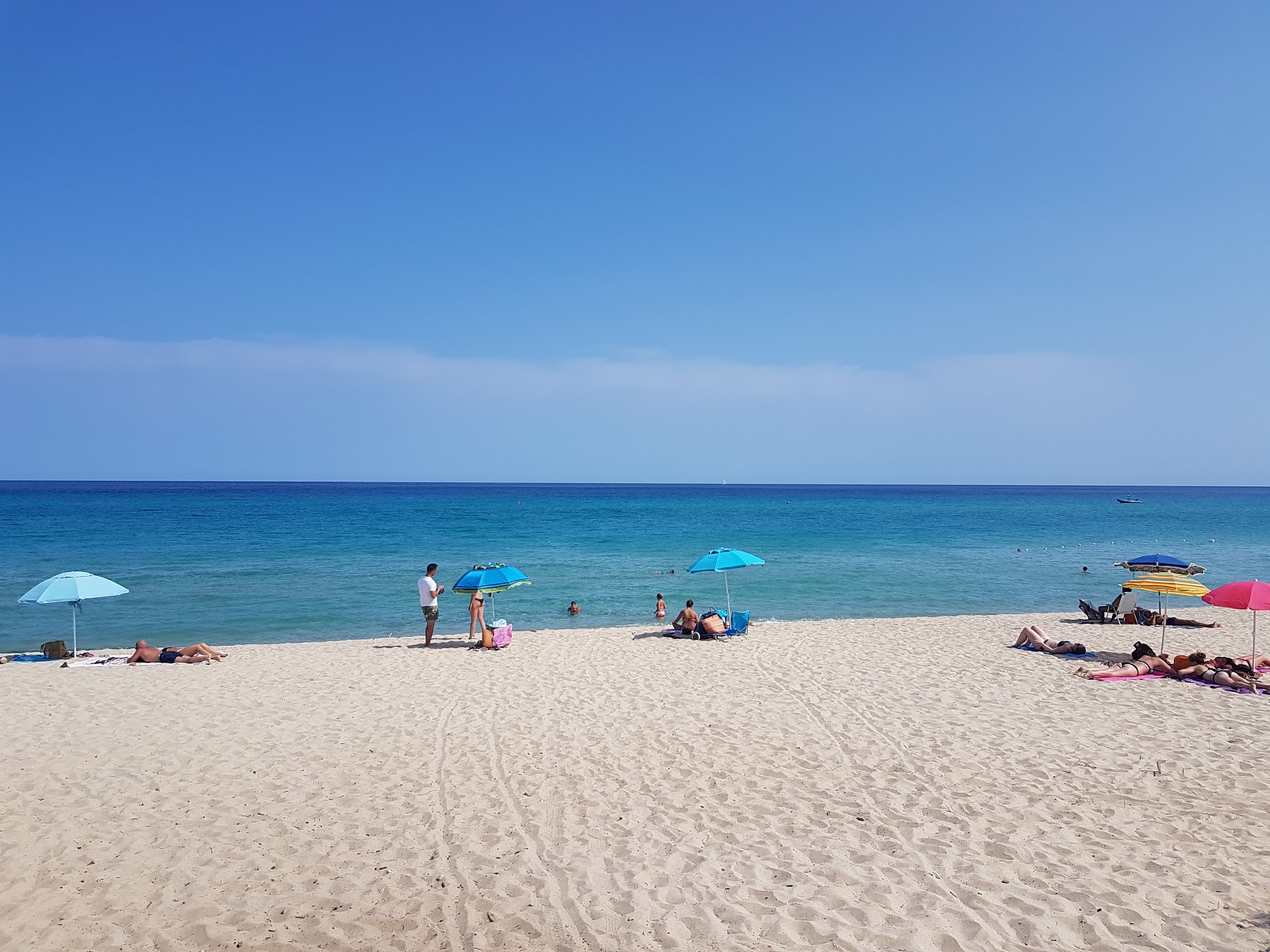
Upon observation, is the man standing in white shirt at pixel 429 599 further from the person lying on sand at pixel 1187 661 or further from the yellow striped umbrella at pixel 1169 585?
the yellow striped umbrella at pixel 1169 585

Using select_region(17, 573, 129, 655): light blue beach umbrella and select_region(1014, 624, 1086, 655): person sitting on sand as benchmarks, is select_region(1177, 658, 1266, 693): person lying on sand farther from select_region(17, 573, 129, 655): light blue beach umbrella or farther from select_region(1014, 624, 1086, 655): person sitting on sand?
select_region(17, 573, 129, 655): light blue beach umbrella

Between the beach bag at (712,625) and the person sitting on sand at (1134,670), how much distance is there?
23.0 feet

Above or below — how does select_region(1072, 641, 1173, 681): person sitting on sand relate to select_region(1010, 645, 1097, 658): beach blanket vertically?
above

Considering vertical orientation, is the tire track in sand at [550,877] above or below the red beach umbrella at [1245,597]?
below

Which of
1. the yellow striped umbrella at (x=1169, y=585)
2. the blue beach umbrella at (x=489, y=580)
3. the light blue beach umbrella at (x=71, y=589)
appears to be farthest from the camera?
the blue beach umbrella at (x=489, y=580)

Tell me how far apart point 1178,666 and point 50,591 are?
21.3 m

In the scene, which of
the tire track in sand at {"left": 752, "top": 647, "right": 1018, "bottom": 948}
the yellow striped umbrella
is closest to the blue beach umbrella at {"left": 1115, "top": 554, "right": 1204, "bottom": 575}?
the yellow striped umbrella

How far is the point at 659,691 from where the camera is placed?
39.1 feet

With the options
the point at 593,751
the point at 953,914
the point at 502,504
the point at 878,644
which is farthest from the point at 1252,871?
the point at 502,504

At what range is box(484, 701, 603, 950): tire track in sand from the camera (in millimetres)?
5215

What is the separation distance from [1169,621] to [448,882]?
20.1 m

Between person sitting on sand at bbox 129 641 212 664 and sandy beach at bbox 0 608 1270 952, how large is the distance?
152 centimetres

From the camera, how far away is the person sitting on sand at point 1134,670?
40.8ft

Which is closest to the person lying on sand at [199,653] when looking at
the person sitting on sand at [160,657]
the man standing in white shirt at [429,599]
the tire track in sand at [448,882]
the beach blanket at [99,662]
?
the person sitting on sand at [160,657]
